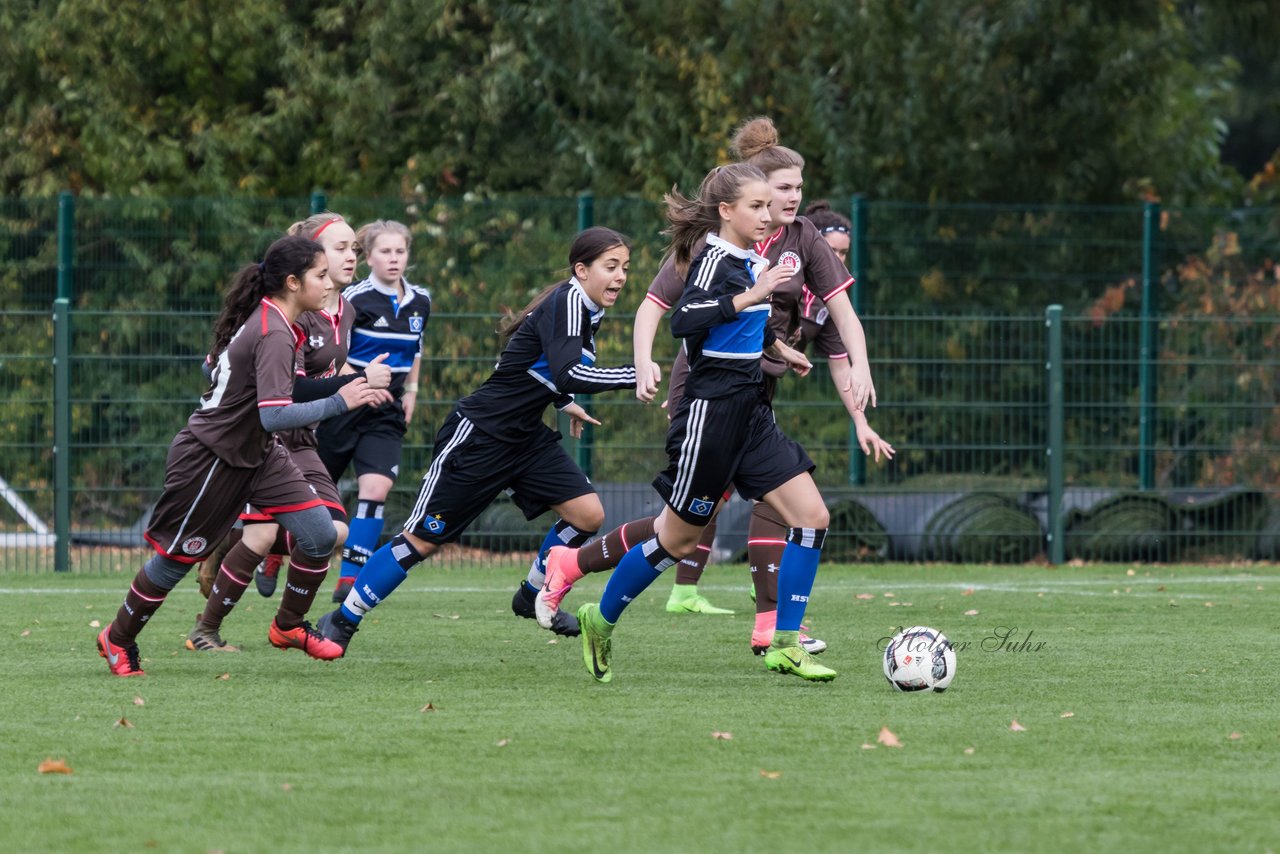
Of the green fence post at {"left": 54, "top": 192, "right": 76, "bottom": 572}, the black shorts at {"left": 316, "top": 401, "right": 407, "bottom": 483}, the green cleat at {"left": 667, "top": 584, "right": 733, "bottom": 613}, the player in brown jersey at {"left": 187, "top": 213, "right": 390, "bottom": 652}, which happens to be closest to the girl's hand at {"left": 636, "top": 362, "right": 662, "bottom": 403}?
the player in brown jersey at {"left": 187, "top": 213, "right": 390, "bottom": 652}

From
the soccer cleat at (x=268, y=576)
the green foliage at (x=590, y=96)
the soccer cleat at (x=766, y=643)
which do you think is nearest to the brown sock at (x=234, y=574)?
the soccer cleat at (x=268, y=576)

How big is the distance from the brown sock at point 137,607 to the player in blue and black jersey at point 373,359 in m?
2.69

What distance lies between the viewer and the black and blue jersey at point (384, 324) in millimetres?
10164

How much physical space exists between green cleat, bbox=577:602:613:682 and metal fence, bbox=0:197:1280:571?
5.92 metres

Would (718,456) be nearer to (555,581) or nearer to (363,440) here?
(555,581)

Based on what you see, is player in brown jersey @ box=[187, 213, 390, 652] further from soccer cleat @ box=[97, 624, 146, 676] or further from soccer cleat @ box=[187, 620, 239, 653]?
soccer cleat @ box=[97, 624, 146, 676]

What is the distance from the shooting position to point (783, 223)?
798cm

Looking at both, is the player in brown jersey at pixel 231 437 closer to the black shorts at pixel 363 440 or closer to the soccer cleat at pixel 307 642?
the soccer cleat at pixel 307 642

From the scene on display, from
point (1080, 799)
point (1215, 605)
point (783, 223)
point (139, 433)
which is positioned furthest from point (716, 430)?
point (139, 433)

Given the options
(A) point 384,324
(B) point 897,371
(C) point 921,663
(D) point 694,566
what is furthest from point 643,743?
(B) point 897,371

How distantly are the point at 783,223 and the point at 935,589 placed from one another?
157 inches

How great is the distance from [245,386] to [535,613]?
1.91m

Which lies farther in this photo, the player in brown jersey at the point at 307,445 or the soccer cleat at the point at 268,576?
the soccer cleat at the point at 268,576

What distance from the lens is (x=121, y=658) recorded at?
7.41 m
